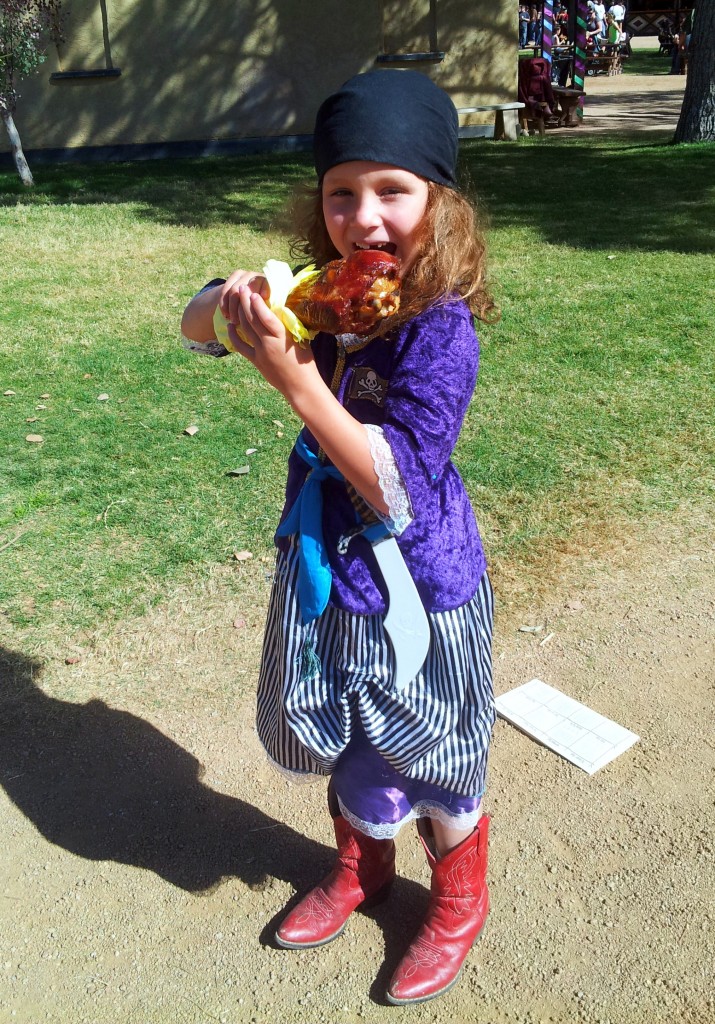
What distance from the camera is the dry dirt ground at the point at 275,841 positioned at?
7.14ft

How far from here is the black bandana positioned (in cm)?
164

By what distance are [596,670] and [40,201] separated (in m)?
9.18

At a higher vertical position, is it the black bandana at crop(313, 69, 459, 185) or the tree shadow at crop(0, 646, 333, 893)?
the black bandana at crop(313, 69, 459, 185)

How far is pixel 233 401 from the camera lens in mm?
5336

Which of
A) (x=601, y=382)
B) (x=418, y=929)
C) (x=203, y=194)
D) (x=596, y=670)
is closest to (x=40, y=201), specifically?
(x=203, y=194)

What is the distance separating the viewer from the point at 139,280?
302 inches

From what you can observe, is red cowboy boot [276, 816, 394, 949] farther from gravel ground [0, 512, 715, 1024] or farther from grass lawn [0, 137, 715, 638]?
grass lawn [0, 137, 715, 638]

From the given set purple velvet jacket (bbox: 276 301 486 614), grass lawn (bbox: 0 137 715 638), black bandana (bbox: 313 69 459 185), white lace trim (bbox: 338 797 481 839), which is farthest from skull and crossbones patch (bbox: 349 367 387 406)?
white lace trim (bbox: 338 797 481 839)

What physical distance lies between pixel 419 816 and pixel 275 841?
0.62 metres

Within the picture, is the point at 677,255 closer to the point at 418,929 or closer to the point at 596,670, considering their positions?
the point at 596,670

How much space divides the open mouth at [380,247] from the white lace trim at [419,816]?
1162 millimetres

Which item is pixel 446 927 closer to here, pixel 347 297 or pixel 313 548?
pixel 313 548

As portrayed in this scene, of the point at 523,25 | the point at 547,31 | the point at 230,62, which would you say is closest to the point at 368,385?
the point at 230,62

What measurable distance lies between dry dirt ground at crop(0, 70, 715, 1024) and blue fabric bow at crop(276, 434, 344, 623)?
3.06ft
